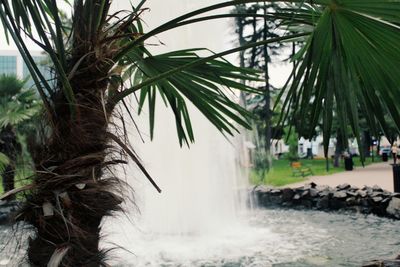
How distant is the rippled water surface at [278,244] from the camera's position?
6.02 m

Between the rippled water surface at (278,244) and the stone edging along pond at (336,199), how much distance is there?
469mm

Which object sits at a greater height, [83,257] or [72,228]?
[72,228]

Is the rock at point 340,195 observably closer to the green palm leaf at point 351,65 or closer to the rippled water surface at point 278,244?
the rippled water surface at point 278,244

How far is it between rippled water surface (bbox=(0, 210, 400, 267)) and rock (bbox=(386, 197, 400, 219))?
0.25 meters

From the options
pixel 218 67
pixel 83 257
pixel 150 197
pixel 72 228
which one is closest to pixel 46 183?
pixel 72 228

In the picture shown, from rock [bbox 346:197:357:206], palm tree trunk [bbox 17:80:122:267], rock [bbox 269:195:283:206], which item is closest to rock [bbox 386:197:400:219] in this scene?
rock [bbox 346:197:357:206]

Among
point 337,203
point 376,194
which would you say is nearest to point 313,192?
point 337,203

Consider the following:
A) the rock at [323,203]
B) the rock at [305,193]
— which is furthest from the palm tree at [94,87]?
the rock at [305,193]

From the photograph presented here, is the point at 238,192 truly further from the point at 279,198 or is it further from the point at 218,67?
the point at 218,67

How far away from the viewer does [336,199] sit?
1123cm

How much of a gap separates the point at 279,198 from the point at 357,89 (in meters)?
10.6

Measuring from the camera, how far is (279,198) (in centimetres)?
1288

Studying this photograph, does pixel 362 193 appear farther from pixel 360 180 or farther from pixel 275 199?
pixel 360 180

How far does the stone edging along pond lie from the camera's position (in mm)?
10148
